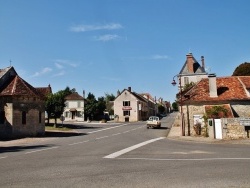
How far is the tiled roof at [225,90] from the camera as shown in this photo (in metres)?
31.4

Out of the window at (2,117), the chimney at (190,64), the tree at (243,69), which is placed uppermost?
the chimney at (190,64)

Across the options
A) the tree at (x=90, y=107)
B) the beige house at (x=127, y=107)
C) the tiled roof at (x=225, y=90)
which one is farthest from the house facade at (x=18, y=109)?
the beige house at (x=127, y=107)

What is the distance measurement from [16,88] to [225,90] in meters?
22.4

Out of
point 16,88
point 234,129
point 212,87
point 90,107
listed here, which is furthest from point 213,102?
point 90,107

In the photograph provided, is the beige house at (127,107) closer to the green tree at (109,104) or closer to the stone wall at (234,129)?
the green tree at (109,104)

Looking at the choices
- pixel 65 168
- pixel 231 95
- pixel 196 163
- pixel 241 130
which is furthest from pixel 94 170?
pixel 231 95

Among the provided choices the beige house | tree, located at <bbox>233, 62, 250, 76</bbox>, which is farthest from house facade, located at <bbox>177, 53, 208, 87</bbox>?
the beige house

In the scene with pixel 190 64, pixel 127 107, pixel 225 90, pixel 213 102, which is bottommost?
pixel 213 102

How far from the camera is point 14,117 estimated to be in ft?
114

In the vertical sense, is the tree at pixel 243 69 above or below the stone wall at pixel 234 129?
above

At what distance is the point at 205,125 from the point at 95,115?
50450mm

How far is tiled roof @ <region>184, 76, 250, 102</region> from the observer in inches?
1236

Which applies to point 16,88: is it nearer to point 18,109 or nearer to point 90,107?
point 18,109

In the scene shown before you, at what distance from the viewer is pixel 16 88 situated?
3622 cm
